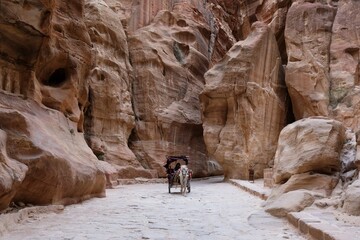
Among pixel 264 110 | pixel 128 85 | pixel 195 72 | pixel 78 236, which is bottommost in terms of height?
pixel 78 236

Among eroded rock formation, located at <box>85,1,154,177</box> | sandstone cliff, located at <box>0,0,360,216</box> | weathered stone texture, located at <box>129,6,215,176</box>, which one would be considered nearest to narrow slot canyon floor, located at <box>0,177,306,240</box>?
sandstone cliff, located at <box>0,0,360,216</box>

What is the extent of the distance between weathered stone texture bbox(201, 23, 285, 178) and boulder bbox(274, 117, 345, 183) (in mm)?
14829

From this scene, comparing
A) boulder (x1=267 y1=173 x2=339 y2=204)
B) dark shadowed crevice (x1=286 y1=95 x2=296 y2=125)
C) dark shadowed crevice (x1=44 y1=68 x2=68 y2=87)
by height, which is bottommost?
boulder (x1=267 y1=173 x2=339 y2=204)

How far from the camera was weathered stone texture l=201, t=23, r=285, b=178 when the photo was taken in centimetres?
2541

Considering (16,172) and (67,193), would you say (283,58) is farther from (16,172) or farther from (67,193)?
(16,172)

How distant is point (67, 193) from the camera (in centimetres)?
1008

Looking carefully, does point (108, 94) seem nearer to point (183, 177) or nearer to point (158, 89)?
point (158, 89)

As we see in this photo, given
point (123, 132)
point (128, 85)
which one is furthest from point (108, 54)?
point (123, 132)

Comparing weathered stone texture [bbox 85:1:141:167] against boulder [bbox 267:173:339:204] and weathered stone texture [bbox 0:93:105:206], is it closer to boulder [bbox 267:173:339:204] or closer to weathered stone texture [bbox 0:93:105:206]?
weathered stone texture [bbox 0:93:105:206]

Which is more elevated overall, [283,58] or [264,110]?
[283,58]

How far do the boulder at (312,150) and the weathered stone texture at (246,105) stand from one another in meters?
14.8

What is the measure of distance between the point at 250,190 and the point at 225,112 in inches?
557

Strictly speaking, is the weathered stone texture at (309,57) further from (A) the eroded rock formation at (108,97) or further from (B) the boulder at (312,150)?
(B) the boulder at (312,150)

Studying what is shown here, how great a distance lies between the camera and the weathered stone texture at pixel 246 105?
1000 inches
